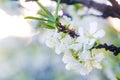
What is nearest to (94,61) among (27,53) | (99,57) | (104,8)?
(99,57)

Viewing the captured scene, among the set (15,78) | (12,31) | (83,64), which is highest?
(83,64)

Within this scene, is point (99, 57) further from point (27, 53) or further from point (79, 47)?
point (27, 53)

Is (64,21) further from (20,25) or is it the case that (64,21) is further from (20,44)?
(20,44)

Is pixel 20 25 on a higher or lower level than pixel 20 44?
higher

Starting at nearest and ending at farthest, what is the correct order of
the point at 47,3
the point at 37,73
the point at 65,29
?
the point at 65,29 < the point at 47,3 < the point at 37,73

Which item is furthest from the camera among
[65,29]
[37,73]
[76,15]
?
[37,73]

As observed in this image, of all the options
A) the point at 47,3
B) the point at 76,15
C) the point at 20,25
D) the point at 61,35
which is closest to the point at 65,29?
the point at 61,35

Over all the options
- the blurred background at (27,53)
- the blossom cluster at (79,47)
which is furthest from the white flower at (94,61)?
the blurred background at (27,53)
